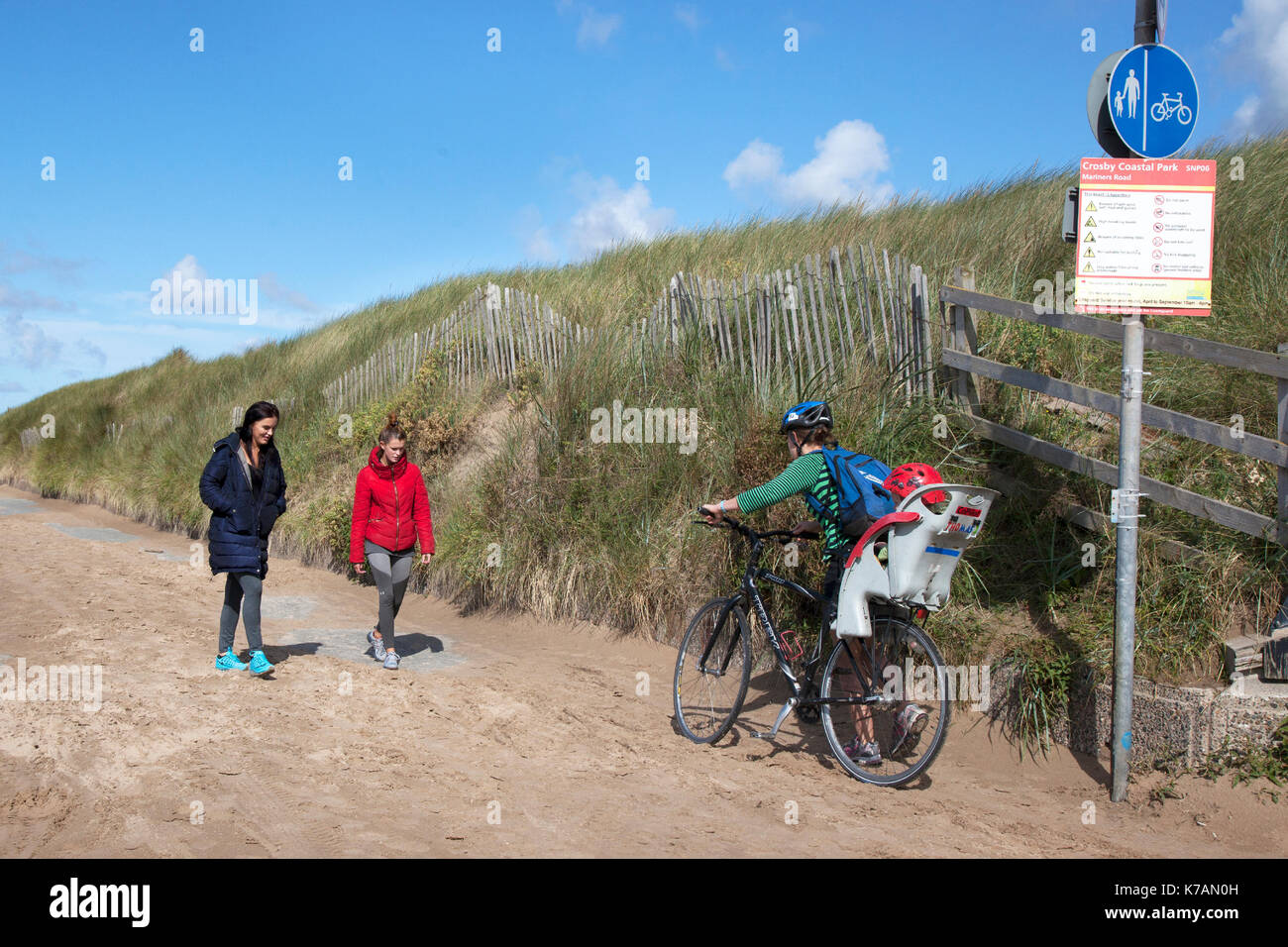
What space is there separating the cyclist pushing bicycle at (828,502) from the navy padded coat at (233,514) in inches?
140

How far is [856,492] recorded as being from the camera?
4.89 meters

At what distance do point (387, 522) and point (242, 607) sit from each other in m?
1.24

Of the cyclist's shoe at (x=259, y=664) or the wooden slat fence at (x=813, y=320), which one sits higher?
the wooden slat fence at (x=813, y=320)

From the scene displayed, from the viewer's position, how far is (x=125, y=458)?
19203 mm

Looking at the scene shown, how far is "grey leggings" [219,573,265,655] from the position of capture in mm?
6570

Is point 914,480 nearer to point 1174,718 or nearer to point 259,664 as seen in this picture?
point 1174,718

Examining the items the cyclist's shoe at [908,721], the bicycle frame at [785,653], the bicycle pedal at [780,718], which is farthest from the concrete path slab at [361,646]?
the cyclist's shoe at [908,721]

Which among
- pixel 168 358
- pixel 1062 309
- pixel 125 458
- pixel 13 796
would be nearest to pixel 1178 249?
pixel 1062 309

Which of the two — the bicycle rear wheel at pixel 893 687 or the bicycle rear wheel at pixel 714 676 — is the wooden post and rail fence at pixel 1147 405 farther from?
the bicycle rear wheel at pixel 714 676

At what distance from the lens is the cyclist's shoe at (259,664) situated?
21.1 feet

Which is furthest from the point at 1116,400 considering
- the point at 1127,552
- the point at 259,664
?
the point at 259,664

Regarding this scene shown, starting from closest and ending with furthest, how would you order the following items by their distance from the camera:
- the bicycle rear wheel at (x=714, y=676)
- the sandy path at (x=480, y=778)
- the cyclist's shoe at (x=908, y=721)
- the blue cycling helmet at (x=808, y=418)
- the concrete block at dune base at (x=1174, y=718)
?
the sandy path at (x=480, y=778), the concrete block at dune base at (x=1174, y=718), the cyclist's shoe at (x=908, y=721), the blue cycling helmet at (x=808, y=418), the bicycle rear wheel at (x=714, y=676)

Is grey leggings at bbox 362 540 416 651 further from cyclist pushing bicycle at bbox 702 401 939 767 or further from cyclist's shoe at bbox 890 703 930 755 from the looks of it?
cyclist's shoe at bbox 890 703 930 755
